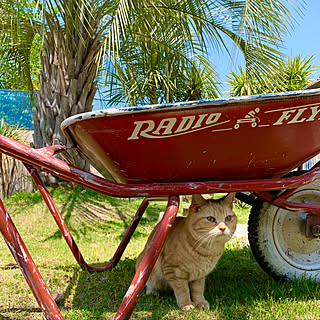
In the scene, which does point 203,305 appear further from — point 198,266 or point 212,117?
point 212,117

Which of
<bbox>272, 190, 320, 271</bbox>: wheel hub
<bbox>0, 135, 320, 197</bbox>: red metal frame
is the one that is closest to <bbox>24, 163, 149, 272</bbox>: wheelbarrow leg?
<bbox>0, 135, 320, 197</bbox>: red metal frame

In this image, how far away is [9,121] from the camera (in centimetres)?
765

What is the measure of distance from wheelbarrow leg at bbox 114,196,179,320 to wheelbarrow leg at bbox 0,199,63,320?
22 centimetres

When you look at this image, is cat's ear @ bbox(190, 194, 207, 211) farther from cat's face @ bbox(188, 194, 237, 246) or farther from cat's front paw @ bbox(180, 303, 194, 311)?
cat's front paw @ bbox(180, 303, 194, 311)

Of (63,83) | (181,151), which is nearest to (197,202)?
(181,151)

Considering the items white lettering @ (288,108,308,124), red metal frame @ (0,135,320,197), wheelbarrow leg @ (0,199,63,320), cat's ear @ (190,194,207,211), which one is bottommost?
wheelbarrow leg @ (0,199,63,320)

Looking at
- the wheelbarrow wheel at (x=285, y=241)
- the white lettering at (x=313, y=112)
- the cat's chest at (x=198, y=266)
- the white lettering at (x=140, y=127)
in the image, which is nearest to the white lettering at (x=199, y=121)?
the white lettering at (x=140, y=127)

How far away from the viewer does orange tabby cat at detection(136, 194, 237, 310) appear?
151 cm

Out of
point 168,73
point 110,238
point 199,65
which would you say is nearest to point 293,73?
point 199,65

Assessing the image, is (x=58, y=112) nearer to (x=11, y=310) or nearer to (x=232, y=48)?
(x=232, y=48)

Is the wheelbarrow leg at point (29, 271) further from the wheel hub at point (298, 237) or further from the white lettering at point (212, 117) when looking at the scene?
the wheel hub at point (298, 237)

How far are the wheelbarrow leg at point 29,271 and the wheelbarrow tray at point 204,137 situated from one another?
408mm

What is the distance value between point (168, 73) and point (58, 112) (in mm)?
1647

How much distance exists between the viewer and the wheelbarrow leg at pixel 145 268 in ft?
3.72
